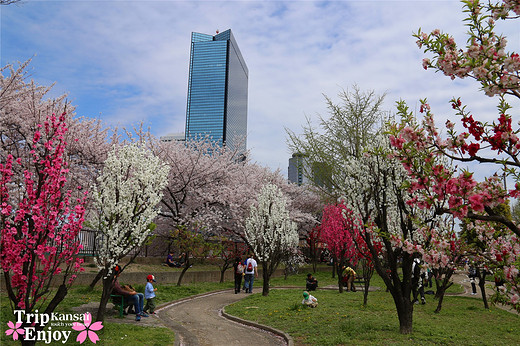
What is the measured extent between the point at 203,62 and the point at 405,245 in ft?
390

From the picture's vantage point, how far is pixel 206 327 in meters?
10.0

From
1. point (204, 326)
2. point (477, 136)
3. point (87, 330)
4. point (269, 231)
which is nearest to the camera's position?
point (477, 136)

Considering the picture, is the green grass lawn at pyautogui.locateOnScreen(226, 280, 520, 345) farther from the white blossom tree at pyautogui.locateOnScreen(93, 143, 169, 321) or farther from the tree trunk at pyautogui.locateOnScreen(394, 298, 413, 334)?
the white blossom tree at pyautogui.locateOnScreen(93, 143, 169, 321)

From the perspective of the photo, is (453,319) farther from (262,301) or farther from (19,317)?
(19,317)

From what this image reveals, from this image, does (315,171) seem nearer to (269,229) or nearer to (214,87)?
(269,229)

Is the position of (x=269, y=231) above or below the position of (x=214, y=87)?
Answer: below

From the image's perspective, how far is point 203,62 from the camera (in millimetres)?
117500

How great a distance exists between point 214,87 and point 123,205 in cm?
10836

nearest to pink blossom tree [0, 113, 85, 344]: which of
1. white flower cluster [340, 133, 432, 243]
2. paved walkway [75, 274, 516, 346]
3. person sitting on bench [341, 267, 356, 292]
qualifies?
paved walkway [75, 274, 516, 346]

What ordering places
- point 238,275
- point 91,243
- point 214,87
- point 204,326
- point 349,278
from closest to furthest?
point 204,326
point 238,275
point 91,243
point 349,278
point 214,87

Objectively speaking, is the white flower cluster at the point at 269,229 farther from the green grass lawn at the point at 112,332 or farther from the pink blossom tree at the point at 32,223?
the pink blossom tree at the point at 32,223

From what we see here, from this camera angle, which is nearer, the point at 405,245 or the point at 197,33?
the point at 405,245

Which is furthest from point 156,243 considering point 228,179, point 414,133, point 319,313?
point 414,133

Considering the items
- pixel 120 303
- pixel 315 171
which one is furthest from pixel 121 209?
pixel 315 171
